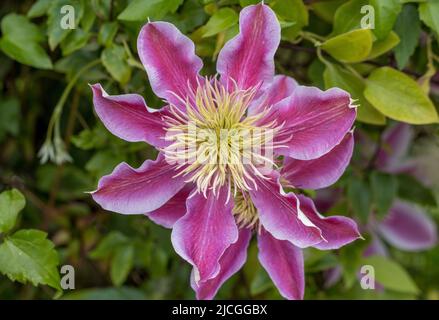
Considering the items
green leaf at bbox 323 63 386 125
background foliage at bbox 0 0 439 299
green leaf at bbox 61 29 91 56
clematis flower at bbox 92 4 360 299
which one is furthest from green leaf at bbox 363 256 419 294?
green leaf at bbox 61 29 91 56

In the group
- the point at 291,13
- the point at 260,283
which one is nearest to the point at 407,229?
the point at 260,283

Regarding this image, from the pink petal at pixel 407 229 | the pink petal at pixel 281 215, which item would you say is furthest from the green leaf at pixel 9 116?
the pink petal at pixel 407 229

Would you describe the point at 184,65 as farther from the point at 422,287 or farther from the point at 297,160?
the point at 422,287

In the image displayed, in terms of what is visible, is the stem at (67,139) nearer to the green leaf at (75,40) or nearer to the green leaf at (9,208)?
the green leaf at (75,40)

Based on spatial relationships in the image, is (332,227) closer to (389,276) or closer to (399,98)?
(399,98)

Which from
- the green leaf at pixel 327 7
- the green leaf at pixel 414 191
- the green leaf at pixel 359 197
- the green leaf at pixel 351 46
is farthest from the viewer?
the green leaf at pixel 414 191

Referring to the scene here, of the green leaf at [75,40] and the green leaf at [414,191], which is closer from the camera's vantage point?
the green leaf at [75,40]
